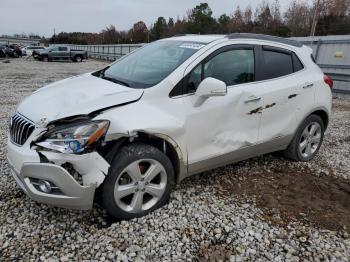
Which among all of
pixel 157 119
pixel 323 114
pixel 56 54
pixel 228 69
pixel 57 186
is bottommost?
pixel 57 186

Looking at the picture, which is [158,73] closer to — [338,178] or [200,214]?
[200,214]

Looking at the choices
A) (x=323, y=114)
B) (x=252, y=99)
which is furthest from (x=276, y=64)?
(x=323, y=114)

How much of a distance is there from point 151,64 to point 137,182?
1.41 m

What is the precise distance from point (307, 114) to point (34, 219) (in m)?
3.61

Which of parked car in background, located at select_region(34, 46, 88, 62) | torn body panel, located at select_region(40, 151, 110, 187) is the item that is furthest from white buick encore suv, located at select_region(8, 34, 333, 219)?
parked car in background, located at select_region(34, 46, 88, 62)

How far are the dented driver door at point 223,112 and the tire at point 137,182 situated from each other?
361 mm

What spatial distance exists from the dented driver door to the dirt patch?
0.53 m

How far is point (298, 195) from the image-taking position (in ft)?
12.3

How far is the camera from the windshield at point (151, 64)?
3.27 meters

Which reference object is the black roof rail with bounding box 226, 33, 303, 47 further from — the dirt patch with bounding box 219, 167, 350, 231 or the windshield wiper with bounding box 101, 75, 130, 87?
the dirt patch with bounding box 219, 167, 350, 231

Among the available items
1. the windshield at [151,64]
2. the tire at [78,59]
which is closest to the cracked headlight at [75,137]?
the windshield at [151,64]

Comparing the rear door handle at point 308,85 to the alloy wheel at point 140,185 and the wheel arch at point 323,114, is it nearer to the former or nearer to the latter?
the wheel arch at point 323,114

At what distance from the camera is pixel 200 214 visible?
10.7ft

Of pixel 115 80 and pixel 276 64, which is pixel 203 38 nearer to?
pixel 276 64
